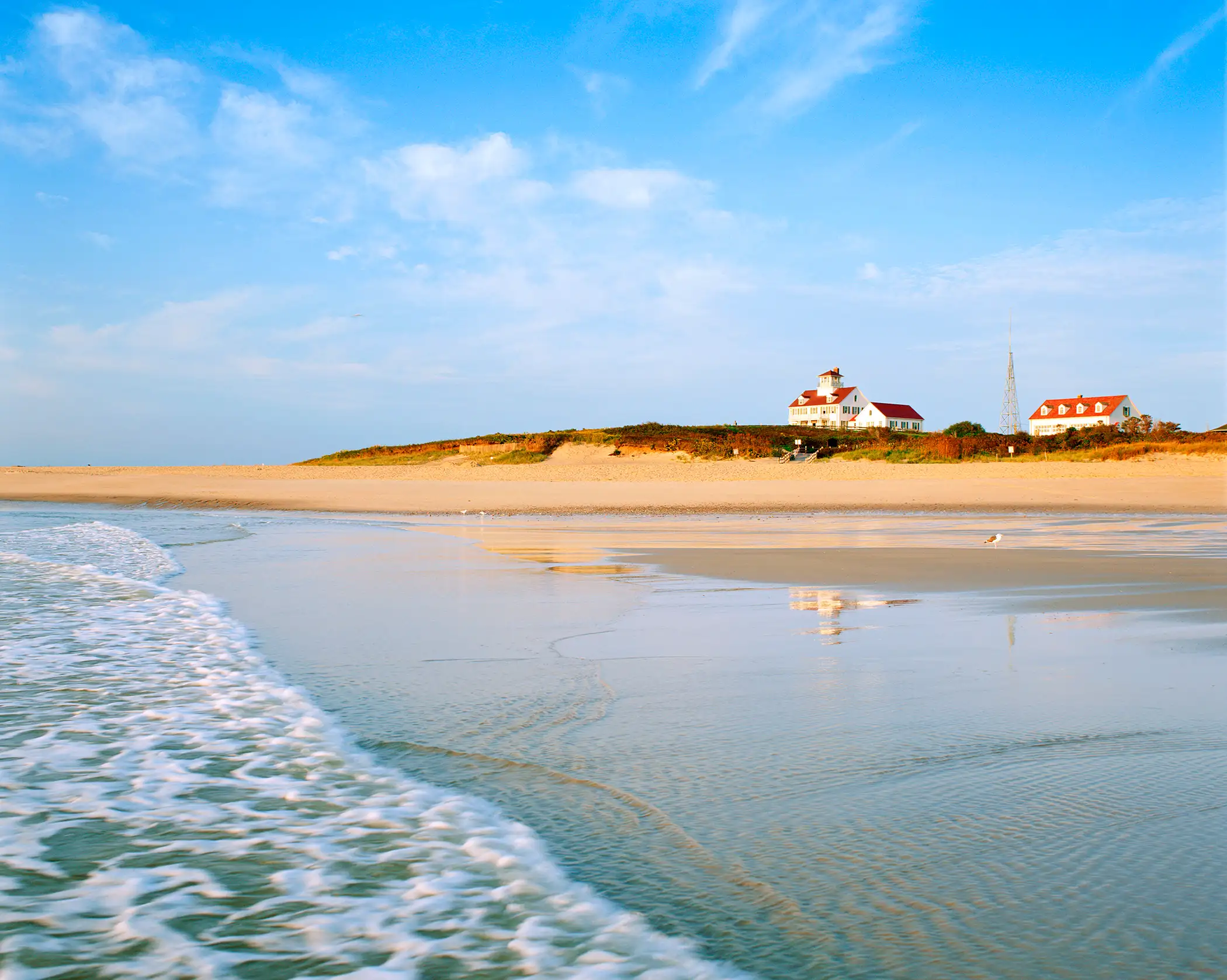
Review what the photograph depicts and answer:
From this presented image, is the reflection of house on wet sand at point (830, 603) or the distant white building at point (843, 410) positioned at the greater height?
the distant white building at point (843, 410)

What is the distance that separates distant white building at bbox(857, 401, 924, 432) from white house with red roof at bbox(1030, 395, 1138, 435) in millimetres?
11425

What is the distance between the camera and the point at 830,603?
→ 6.97 m

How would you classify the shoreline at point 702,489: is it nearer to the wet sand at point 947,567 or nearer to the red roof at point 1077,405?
the wet sand at point 947,567

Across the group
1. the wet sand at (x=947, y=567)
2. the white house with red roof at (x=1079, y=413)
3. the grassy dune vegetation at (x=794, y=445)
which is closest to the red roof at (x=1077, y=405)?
the white house with red roof at (x=1079, y=413)

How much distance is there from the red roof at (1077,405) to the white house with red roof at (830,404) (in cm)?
1746

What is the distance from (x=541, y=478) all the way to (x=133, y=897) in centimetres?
3059

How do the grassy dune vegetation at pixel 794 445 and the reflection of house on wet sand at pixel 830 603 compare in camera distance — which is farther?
the grassy dune vegetation at pixel 794 445

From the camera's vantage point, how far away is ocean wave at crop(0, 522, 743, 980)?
2.03m

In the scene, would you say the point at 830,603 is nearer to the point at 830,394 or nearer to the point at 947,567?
the point at 947,567

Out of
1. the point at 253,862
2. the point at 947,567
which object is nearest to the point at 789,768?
the point at 253,862

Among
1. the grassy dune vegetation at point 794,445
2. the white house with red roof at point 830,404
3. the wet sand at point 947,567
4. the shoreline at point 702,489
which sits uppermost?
the white house with red roof at point 830,404

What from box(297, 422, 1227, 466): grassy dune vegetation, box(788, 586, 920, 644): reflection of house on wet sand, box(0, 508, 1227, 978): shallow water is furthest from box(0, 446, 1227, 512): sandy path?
box(0, 508, 1227, 978): shallow water

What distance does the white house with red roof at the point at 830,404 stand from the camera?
9500 cm

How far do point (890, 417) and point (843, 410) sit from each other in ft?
16.7
